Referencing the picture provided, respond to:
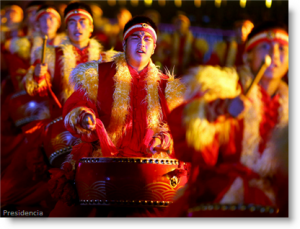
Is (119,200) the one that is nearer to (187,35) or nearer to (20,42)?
(187,35)

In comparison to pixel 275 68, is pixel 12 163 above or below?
below

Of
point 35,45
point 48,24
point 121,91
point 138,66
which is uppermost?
point 48,24

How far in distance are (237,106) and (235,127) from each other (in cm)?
19

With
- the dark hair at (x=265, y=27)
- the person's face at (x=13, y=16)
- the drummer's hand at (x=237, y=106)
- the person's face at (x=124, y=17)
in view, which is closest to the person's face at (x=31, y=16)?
the person's face at (x=13, y=16)

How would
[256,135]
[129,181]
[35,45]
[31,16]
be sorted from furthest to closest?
[31,16] < [35,45] < [256,135] < [129,181]

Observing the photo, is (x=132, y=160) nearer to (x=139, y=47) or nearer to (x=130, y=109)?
(x=130, y=109)

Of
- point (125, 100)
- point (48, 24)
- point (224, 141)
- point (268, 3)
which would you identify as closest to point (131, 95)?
point (125, 100)

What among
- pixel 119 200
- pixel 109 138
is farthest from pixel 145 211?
pixel 109 138

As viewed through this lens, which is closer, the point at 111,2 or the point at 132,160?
the point at 132,160

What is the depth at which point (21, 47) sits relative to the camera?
350cm

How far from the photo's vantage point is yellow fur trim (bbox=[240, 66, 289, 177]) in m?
2.78

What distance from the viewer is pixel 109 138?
2775mm

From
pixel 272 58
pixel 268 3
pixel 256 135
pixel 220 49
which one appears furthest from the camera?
pixel 220 49

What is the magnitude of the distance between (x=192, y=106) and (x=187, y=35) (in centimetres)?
77
